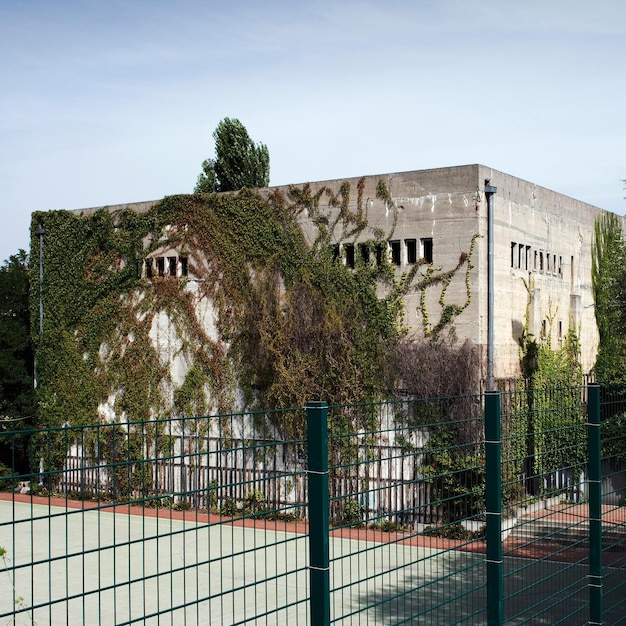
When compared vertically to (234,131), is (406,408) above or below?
below

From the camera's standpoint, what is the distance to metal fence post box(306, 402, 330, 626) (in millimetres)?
4500

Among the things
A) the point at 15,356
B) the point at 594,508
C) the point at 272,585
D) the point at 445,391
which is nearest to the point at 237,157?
the point at 15,356

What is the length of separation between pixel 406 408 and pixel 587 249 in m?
8.51

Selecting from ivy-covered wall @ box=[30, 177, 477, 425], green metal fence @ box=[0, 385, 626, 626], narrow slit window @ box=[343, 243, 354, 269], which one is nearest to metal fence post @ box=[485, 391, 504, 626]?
green metal fence @ box=[0, 385, 626, 626]

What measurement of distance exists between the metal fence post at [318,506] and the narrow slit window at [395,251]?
1645 centimetres

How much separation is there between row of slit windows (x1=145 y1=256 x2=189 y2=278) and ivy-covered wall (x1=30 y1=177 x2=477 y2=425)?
18cm

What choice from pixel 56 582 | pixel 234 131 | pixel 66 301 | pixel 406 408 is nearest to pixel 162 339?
pixel 66 301

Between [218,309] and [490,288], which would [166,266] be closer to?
[218,309]

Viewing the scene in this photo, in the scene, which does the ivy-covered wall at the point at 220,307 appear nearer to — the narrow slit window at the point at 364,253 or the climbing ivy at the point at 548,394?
the narrow slit window at the point at 364,253

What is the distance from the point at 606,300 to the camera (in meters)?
26.3

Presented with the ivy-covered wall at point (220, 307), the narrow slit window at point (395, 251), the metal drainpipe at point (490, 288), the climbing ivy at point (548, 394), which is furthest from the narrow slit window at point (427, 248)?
the climbing ivy at point (548, 394)

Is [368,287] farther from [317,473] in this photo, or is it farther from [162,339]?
[317,473]

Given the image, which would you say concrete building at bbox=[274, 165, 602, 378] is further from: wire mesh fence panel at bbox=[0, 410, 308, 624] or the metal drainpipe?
wire mesh fence panel at bbox=[0, 410, 308, 624]

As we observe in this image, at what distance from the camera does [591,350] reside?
26.1m
